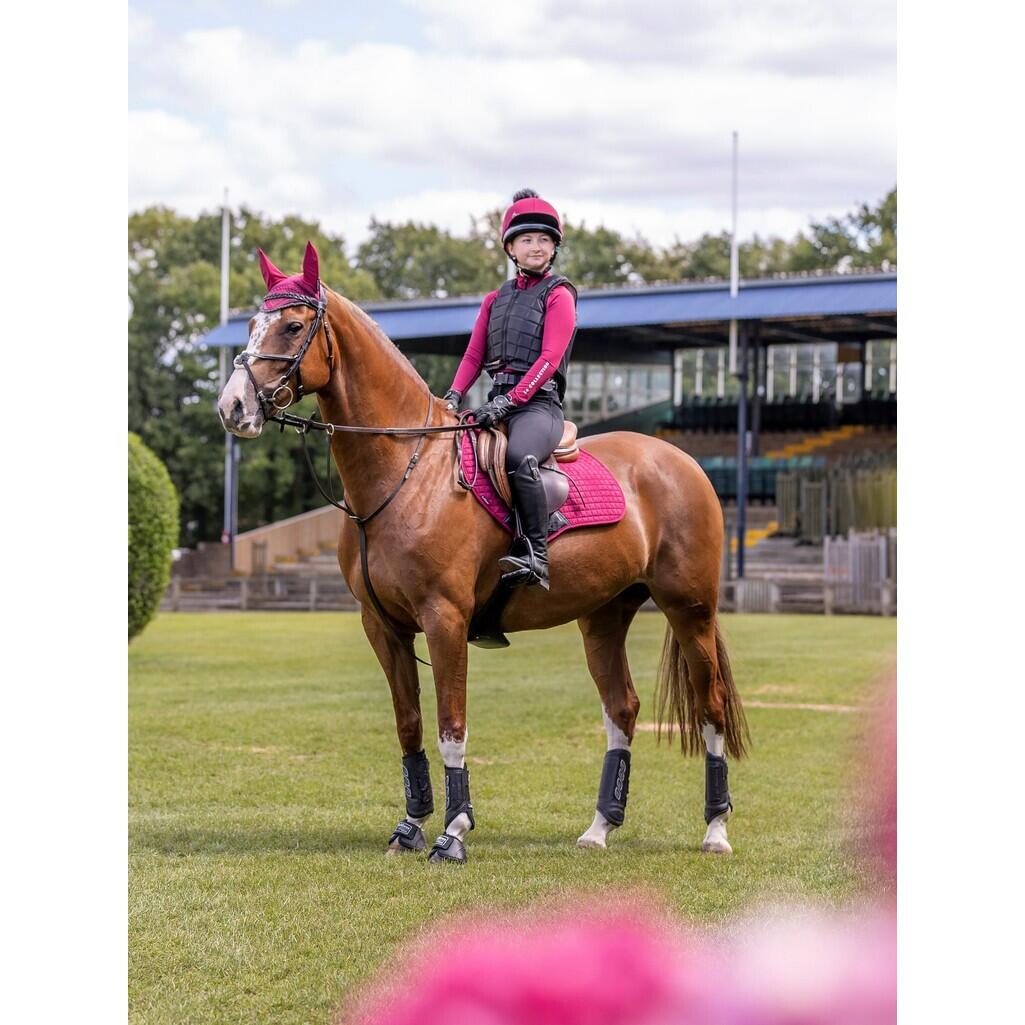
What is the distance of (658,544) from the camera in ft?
19.5

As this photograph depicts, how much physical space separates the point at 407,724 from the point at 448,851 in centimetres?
55

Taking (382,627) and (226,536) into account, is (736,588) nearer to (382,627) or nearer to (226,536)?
(226,536)

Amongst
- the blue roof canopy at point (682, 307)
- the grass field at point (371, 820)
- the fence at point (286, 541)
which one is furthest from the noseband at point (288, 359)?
the fence at point (286, 541)

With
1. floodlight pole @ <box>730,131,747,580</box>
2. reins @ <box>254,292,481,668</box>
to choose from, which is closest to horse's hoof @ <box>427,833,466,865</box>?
reins @ <box>254,292,481,668</box>

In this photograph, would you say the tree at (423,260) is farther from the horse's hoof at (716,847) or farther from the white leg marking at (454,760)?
the white leg marking at (454,760)

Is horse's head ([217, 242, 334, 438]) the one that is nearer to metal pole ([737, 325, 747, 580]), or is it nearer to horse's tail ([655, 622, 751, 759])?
horse's tail ([655, 622, 751, 759])

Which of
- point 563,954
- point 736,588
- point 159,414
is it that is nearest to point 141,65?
point 563,954

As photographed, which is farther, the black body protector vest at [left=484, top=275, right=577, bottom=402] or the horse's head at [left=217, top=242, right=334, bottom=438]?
the black body protector vest at [left=484, top=275, right=577, bottom=402]

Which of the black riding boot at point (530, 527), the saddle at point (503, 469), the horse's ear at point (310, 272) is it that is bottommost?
the black riding boot at point (530, 527)

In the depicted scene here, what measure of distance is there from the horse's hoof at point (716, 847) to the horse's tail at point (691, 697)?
463mm

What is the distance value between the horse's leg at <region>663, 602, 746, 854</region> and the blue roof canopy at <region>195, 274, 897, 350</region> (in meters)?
16.4

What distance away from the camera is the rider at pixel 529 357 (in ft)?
17.3

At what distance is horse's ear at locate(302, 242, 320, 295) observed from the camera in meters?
4.82

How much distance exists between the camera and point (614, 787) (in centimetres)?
596
